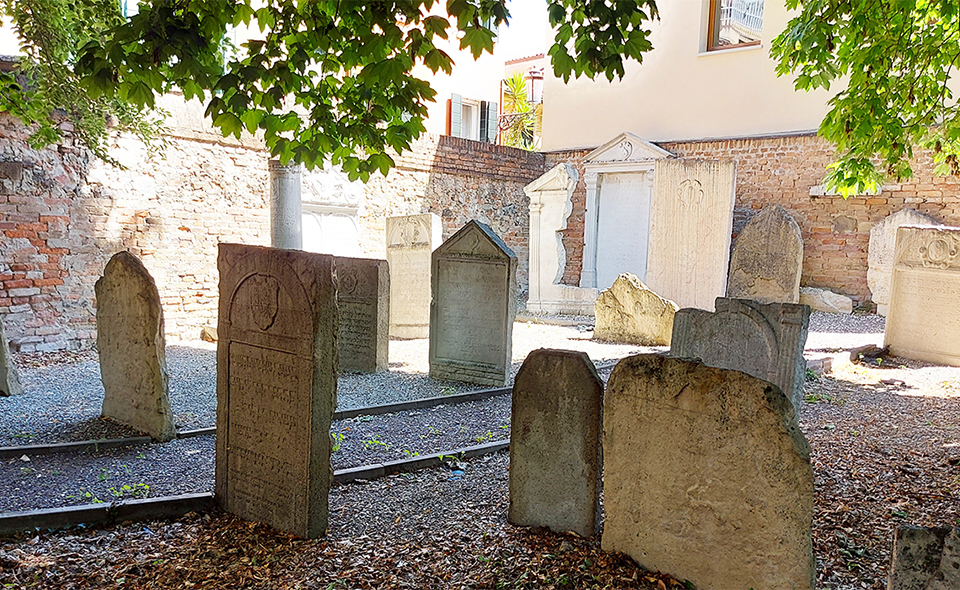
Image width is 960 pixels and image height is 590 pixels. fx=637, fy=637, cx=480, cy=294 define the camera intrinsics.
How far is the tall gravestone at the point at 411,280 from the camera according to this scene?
30.3ft

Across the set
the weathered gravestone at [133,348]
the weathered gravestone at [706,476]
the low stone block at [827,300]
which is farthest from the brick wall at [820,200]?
the weathered gravestone at [133,348]

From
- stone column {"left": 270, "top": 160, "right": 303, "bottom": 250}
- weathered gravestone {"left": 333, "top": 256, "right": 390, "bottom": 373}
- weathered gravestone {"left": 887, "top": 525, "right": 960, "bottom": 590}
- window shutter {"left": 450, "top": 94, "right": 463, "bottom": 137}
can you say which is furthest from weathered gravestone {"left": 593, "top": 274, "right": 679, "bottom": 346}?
window shutter {"left": 450, "top": 94, "right": 463, "bottom": 137}

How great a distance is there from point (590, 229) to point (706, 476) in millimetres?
11576

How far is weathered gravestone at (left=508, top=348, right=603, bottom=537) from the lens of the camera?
304 centimetres

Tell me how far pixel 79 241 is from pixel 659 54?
11586 mm

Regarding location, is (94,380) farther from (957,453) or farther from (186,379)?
(957,453)

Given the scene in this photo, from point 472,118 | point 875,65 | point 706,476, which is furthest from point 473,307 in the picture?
point 472,118

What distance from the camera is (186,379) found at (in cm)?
660

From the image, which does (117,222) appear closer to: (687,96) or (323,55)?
(323,55)

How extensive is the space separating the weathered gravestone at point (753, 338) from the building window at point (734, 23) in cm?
983

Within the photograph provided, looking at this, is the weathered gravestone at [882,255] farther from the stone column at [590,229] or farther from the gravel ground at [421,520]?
the gravel ground at [421,520]

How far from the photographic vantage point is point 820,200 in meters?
11.9

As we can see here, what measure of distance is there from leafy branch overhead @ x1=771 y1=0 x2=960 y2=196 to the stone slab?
16.5 feet

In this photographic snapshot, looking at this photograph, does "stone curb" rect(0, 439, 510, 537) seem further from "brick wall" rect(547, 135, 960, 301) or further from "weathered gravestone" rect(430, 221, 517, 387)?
"brick wall" rect(547, 135, 960, 301)
